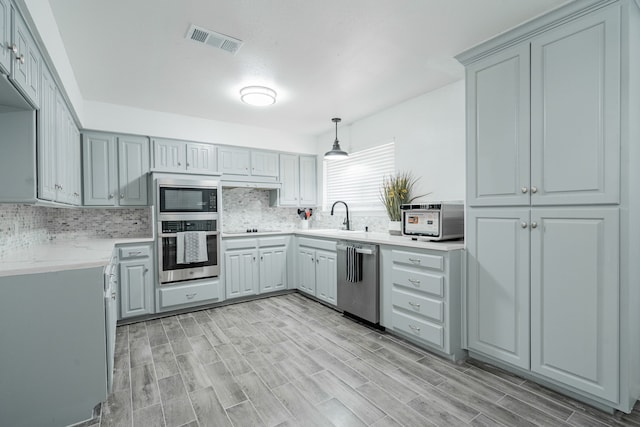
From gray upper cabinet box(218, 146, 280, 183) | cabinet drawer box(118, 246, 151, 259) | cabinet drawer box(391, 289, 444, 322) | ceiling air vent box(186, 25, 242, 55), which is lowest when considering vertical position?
cabinet drawer box(391, 289, 444, 322)

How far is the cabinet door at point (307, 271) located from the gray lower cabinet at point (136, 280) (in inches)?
73.2

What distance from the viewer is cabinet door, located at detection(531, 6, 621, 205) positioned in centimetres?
175

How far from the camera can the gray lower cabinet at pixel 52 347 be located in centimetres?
164

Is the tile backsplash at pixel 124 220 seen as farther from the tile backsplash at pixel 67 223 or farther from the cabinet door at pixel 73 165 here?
the cabinet door at pixel 73 165

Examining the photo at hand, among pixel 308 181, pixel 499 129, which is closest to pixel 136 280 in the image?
pixel 308 181

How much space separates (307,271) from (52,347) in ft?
9.20

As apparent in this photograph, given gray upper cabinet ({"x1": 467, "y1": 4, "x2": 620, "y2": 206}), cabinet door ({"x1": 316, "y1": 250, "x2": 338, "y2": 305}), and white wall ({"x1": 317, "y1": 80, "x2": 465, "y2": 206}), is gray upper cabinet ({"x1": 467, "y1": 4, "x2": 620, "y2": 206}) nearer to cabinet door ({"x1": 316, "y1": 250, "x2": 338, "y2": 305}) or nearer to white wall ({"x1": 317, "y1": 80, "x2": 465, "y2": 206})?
white wall ({"x1": 317, "y1": 80, "x2": 465, "y2": 206})

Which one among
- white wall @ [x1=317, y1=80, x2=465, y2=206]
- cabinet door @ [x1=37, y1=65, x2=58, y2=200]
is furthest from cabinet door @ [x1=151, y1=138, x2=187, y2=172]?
white wall @ [x1=317, y1=80, x2=465, y2=206]

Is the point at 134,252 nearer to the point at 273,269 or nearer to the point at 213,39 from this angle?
the point at 273,269

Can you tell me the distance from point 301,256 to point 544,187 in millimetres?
3017

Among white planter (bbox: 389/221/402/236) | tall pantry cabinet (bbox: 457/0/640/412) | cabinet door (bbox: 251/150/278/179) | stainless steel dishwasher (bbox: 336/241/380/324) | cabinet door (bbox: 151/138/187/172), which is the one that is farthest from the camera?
cabinet door (bbox: 251/150/278/179)

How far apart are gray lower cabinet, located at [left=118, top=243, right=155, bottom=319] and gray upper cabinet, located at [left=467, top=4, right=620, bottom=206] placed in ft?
11.4

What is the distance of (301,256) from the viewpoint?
4.36m

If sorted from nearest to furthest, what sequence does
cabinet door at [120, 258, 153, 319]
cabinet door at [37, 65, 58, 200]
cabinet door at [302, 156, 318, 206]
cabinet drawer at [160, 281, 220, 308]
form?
cabinet door at [37, 65, 58, 200]
cabinet door at [120, 258, 153, 319]
cabinet drawer at [160, 281, 220, 308]
cabinet door at [302, 156, 318, 206]
